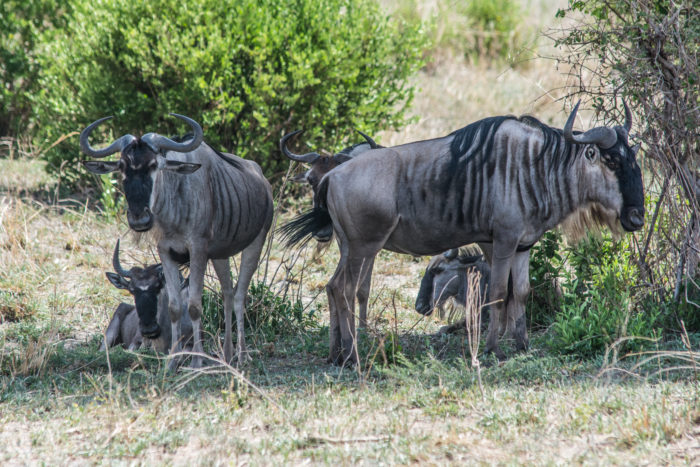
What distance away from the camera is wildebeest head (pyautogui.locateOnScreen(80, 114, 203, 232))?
471cm

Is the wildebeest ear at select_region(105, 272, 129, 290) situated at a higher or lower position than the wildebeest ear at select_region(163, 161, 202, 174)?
lower

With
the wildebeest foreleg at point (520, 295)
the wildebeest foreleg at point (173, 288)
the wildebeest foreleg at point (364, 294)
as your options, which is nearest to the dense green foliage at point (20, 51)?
the wildebeest foreleg at point (173, 288)

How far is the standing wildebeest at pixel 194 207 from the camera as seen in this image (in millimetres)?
4781

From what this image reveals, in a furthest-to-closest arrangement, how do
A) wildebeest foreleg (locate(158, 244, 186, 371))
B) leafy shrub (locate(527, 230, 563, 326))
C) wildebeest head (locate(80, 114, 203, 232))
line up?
1. leafy shrub (locate(527, 230, 563, 326))
2. wildebeest foreleg (locate(158, 244, 186, 371))
3. wildebeest head (locate(80, 114, 203, 232))

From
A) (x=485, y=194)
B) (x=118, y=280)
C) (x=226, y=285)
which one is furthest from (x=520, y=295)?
(x=118, y=280)

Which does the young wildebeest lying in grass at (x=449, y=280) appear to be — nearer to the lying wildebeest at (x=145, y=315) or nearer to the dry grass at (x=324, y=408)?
the dry grass at (x=324, y=408)

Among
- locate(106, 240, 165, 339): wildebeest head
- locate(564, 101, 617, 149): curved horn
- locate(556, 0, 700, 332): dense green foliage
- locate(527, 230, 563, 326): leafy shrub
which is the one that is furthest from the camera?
locate(527, 230, 563, 326): leafy shrub

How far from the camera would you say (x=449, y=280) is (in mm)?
6461

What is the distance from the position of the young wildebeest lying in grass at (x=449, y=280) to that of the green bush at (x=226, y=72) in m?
2.80

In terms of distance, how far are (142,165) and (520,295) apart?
2612 mm

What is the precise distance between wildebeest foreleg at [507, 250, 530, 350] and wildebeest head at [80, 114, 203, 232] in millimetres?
2237

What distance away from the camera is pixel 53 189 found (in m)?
9.76

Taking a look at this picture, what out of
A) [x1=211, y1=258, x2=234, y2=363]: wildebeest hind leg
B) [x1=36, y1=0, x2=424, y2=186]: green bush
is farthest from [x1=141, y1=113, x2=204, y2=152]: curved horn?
[x1=36, y1=0, x2=424, y2=186]: green bush

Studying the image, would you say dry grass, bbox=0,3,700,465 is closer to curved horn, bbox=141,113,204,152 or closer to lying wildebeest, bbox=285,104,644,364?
lying wildebeest, bbox=285,104,644,364
